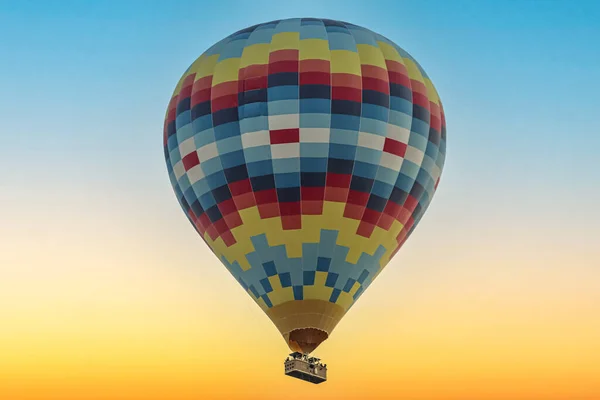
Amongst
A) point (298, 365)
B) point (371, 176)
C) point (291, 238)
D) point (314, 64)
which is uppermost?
point (314, 64)

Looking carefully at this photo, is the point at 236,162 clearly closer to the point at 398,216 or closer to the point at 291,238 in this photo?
the point at 291,238

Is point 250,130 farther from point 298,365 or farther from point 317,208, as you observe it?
point 298,365

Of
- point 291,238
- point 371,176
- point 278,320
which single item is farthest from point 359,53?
point 278,320

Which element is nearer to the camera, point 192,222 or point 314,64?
point 314,64

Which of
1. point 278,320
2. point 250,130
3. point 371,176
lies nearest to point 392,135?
point 371,176

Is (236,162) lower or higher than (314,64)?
lower

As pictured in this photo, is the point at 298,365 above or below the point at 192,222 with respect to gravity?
below
